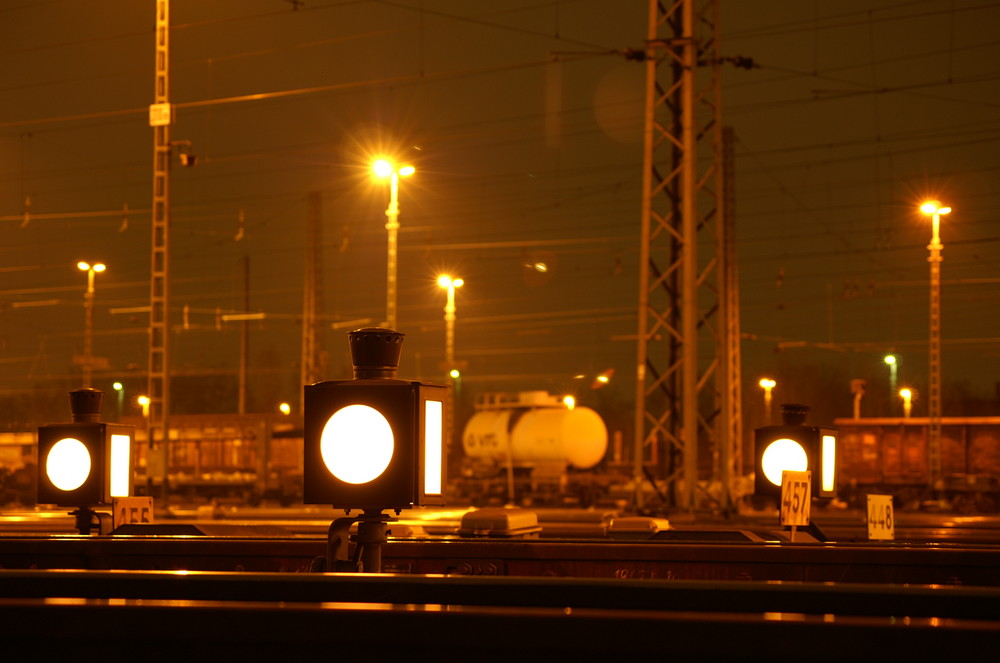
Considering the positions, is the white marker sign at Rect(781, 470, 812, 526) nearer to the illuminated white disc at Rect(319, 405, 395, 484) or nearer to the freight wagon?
the illuminated white disc at Rect(319, 405, 395, 484)

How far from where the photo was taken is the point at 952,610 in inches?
140

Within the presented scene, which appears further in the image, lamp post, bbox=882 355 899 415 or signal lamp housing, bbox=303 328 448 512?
lamp post, bbox=882 355 899 415

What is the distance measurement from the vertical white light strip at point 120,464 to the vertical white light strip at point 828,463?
16.6 feet

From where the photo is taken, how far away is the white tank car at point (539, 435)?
45.9 m

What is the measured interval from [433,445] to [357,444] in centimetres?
33

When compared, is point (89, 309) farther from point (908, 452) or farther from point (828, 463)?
point (828, 463)

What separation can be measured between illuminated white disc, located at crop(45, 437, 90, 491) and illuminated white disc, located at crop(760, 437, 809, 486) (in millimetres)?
4695

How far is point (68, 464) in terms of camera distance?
880 cm

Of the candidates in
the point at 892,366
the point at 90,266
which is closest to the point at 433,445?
the point at 90,266

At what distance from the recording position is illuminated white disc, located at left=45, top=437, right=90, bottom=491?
28.9ft

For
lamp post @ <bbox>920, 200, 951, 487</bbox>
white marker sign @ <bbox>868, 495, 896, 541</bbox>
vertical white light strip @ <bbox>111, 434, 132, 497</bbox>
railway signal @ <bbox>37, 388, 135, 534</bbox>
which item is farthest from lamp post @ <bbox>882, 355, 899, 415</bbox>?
railway signal @ <bbox>37, 388, 135, 534</bbox>

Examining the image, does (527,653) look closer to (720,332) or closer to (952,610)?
(952,610)

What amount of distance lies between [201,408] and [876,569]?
80.5 metres

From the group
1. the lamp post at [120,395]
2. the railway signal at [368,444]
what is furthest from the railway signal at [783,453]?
the lamp post at [120,395]
